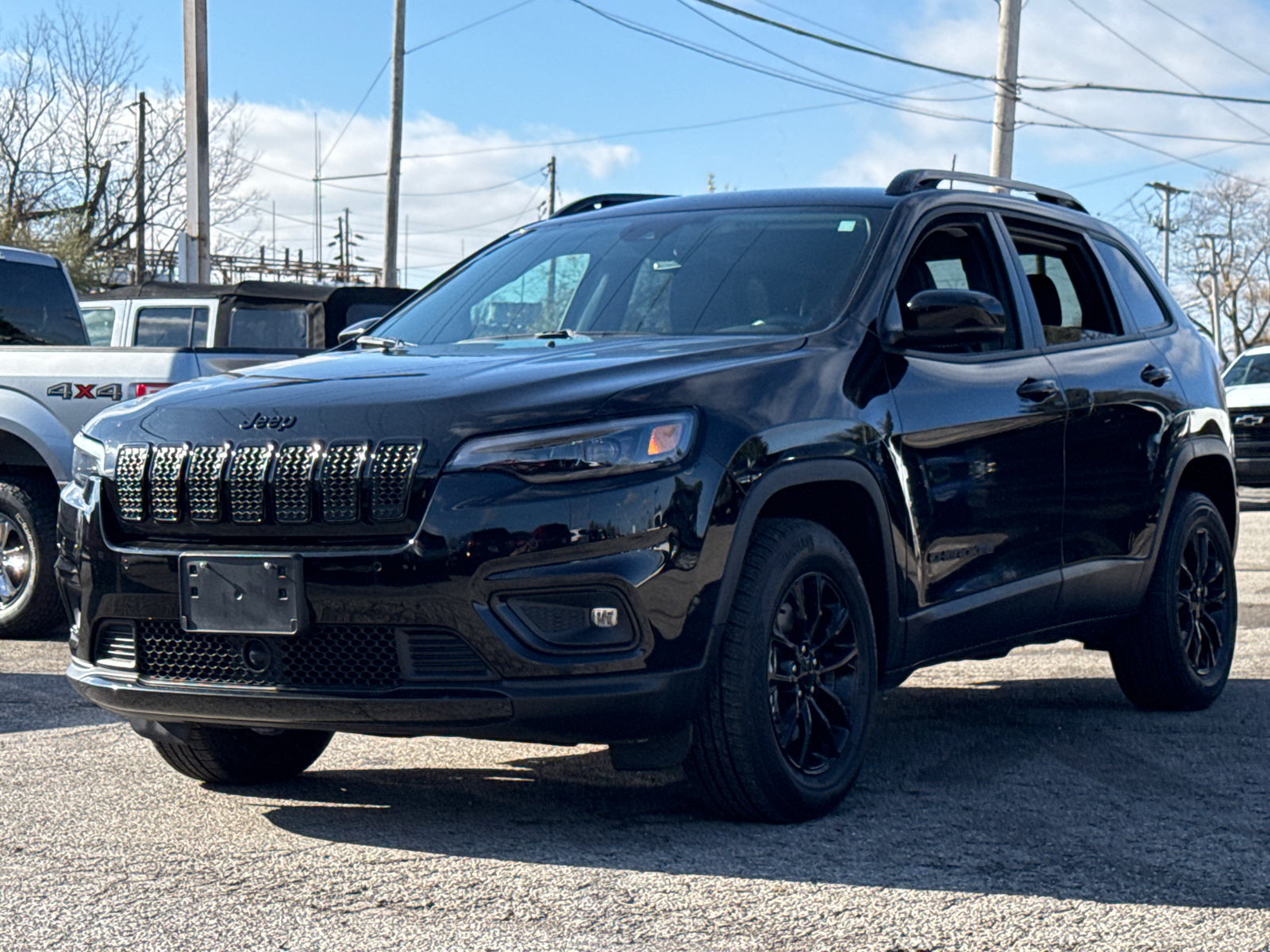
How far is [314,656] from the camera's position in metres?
3.87

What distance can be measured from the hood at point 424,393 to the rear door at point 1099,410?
150cm

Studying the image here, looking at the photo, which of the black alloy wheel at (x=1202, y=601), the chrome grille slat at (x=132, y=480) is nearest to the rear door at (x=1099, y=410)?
the black alloy wheel at (x=1202, y=601)

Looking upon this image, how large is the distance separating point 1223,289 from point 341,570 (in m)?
84.7

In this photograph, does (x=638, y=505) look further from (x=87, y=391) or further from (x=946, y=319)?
(x=87, y=391)

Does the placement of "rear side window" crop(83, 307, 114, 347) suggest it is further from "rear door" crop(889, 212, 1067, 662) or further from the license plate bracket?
the license plate bracket

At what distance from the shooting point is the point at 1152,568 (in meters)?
6.04

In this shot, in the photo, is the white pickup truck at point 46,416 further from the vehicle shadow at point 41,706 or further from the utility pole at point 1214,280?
the utility pole at point 1214,280

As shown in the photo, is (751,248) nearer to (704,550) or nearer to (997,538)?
(997,538)

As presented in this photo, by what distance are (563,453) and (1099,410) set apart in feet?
8.54

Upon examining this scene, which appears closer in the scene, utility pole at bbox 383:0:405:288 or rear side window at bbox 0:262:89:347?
rear side window at bbox 0:262:89:347

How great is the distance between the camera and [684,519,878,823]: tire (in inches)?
158

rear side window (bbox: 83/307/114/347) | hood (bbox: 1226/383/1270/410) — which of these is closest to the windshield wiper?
rear side window (bbox: 83/307/114/347)

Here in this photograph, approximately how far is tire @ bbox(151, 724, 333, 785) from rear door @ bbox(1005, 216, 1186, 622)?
8.45 ft

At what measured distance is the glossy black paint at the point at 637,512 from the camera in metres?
3.73
